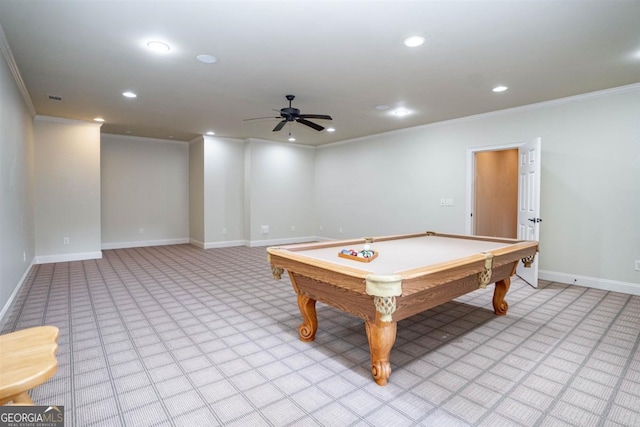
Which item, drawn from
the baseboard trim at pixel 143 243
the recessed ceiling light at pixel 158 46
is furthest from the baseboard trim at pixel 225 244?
the recessed ceiling light at pixel 158 46

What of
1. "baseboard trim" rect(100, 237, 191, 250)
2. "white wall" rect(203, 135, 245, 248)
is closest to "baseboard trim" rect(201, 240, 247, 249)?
"white wall" rect(203, 135, 245, 248)

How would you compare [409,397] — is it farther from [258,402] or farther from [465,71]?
[465,71]

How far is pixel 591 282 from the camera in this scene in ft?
14.1

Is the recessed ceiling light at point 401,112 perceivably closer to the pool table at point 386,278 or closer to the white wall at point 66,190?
the pool table at point 386,278

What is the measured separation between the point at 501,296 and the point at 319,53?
2.97 meters

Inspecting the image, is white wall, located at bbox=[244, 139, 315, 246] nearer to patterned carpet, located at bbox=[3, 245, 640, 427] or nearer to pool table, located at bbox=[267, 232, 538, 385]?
patterned carpet, located at bbox=[3, 245, 640, 427]

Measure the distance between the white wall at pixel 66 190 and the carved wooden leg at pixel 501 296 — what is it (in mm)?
6646

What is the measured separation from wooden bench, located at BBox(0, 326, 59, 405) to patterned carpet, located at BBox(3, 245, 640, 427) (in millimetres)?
904

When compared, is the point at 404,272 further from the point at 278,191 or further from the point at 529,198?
the point at 278,191

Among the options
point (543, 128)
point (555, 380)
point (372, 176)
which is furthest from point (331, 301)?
point (372, 176)

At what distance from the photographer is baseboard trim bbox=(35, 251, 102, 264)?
18.8 ft

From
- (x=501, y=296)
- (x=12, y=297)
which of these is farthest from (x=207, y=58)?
(x=501, y=296)

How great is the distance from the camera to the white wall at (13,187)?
10.2 feet

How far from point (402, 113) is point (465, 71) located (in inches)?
70.2
